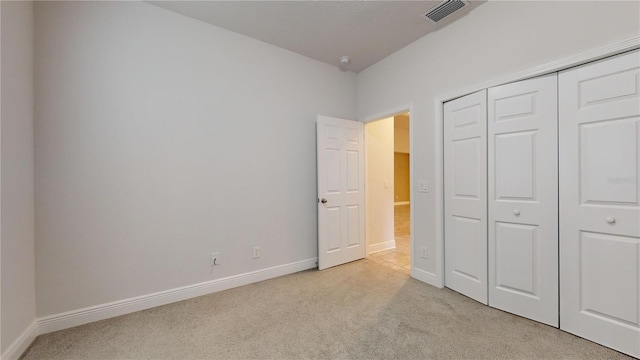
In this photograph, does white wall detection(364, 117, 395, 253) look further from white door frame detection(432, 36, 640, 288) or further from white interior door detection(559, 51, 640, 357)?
white interior door detection(559, 51, 640, 357)

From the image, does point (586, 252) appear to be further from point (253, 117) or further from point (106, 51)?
point (106, 51)

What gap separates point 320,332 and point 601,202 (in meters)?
2.20

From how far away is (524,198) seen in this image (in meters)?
2.02

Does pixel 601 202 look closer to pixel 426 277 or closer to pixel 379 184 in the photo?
pixel 426 277

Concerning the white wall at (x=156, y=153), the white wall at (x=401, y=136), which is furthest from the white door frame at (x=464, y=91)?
the white wall at (x=401, y=136)

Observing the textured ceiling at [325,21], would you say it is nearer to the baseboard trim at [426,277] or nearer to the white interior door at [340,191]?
the white interior door at [340,191]

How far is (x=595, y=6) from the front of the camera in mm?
1670

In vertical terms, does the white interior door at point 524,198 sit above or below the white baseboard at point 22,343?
above

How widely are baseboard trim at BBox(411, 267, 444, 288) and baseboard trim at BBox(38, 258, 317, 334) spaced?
146 centimetres

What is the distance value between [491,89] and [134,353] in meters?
3.50

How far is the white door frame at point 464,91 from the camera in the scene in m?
1.60

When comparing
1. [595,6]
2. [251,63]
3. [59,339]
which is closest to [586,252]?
[595,6]

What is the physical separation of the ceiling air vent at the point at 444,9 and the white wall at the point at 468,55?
189 millimetres

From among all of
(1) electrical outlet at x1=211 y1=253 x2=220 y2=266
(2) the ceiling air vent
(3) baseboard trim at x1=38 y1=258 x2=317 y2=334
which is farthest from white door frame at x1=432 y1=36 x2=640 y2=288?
(1) electrical outlet at x1=211 y1=253 x2=220 y2=266
